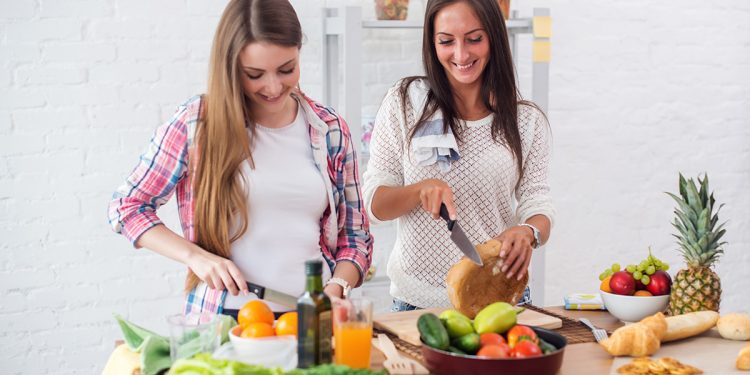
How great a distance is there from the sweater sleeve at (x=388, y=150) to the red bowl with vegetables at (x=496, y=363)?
886 millimetres

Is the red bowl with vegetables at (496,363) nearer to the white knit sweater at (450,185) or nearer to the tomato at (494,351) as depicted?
the tomato at (494,351)

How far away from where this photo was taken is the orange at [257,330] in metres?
1.72

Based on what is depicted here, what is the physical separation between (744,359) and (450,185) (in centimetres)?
98

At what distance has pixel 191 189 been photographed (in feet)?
7.15

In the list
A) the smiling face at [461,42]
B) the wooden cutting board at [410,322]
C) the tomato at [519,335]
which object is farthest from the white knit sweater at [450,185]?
the tomato at [519,335]

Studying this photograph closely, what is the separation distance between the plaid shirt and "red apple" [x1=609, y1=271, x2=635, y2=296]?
680mm

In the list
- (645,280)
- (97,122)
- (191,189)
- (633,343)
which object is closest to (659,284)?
(645,280)

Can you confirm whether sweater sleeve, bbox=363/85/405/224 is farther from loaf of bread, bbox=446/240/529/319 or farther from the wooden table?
the wooden table

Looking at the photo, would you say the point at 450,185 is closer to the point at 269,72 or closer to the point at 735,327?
the point at 269,72

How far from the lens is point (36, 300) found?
359 centimetres

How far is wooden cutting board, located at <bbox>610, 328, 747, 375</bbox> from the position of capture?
1.93 meters

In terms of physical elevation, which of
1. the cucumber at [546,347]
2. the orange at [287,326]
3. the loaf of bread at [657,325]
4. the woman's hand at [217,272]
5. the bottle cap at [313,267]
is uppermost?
the bottle cap at [313,267]

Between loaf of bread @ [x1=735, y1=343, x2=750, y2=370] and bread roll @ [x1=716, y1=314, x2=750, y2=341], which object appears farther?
bread roll @ [x1=716, y1=314, x2=750, y2=341]

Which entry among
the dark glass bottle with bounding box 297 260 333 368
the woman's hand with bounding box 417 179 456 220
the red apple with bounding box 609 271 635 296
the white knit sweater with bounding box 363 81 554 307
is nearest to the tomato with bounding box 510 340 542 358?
the dark glass bottle with bounding box 297 260 333 368
